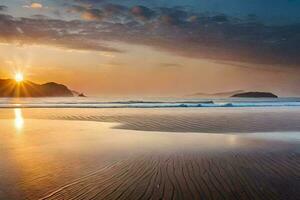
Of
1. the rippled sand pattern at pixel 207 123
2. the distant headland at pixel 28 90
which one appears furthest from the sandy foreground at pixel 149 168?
the distant headland at pixel 28 90

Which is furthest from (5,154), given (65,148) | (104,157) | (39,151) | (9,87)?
(9,87)

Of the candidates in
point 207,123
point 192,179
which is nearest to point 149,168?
point 192,179

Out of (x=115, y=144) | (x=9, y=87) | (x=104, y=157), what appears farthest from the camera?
(x=9, y=87)

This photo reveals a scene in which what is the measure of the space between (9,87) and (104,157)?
182169mm

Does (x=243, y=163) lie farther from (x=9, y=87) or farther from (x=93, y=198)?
(x=9, y=87)

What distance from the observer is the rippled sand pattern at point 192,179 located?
5.96 metres

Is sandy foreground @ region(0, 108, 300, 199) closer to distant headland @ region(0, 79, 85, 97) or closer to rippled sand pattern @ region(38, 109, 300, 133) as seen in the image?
rippled sand pattern @ region(38, 109, 300, 133)

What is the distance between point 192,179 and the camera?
703cm

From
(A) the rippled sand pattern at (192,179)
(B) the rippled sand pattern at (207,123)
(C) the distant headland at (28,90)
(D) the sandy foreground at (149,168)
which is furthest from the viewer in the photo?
(C) the distant headland at (28,90)

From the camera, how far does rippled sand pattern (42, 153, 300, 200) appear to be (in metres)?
5.96

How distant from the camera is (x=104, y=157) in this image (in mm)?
9531

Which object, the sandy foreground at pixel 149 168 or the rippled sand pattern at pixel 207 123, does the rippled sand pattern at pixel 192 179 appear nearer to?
the sandy foreground at pixel 149 168

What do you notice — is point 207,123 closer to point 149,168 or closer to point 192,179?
point 149,168

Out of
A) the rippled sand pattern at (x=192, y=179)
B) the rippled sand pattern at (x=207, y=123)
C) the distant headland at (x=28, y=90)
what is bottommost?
the rippled sand pattern at (x=192, y=179)
